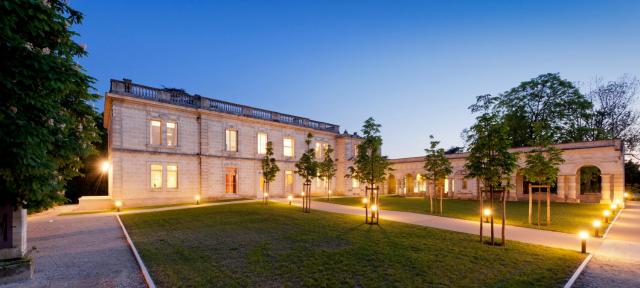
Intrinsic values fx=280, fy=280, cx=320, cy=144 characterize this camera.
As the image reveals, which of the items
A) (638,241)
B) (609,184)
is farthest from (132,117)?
(609,184)

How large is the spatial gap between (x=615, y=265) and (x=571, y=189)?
27999mm

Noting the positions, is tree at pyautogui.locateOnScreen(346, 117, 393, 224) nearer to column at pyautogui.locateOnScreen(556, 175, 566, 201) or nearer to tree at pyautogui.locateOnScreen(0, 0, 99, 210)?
tree at pyautogui.locateOnScreen(0, 0, 99, 210)

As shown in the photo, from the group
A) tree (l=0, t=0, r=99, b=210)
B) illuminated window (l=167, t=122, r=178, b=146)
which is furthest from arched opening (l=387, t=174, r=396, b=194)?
tree (l=0, t=0, r=99, b=210)

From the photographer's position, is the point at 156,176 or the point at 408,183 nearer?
the point at 156,176

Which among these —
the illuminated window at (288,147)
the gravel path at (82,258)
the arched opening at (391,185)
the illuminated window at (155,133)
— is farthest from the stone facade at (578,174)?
the illuminated window at (155,133)

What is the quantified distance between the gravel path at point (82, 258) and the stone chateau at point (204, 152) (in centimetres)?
855

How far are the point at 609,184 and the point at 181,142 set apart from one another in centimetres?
4074

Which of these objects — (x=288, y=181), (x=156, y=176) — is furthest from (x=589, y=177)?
(x=156, y=176)

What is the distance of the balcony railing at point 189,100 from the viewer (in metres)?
22.3

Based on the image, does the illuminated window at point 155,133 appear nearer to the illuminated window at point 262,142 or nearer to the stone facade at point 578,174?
the illuminated window at point 262,142

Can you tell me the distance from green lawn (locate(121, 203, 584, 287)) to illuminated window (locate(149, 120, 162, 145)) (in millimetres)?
11964

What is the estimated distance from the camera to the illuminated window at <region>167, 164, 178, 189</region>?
24.3 metres

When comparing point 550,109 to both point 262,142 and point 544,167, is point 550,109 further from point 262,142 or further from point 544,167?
point 262,142

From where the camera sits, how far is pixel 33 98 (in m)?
5.31
